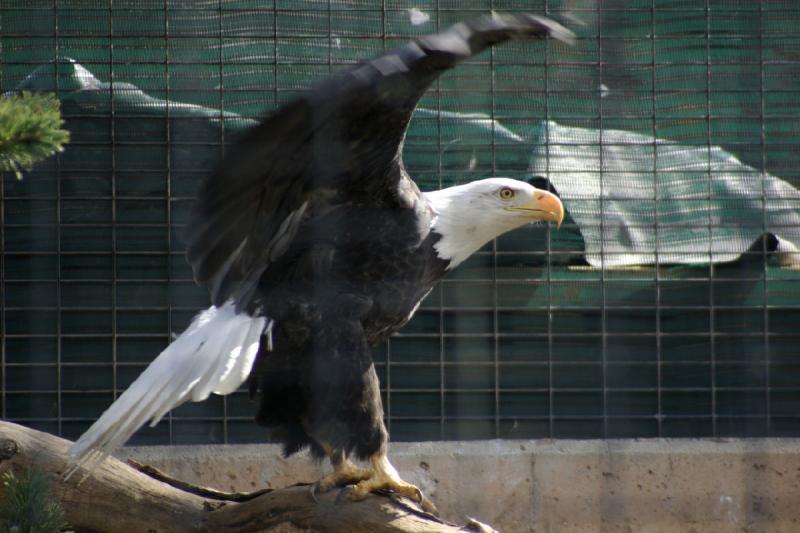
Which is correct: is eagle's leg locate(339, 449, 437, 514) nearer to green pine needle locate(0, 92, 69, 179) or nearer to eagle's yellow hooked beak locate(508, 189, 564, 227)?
eagle's yellow hooked beak locate(508, 189, 564, 227)

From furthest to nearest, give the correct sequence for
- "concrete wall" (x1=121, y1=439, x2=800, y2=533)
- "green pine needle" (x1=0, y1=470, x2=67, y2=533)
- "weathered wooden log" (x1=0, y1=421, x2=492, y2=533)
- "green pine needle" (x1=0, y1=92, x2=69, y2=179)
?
"concrete wall" (x1=121, y1=439, x2=800, y2=533) < "weathered wooden log" (x1=0, y1=421, x2=492, y2=533) < "green pine needle" (x1=0, y1=470, x2=67, y2=533) < "green pine needle" (x1=0, y1=92, x2=69, y2=179)

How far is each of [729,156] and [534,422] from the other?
1.18m

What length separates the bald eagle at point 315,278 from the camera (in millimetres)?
2416

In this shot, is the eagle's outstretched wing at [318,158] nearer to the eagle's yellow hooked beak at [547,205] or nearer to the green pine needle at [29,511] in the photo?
the eagle's yellow hooked beak at [547,205]

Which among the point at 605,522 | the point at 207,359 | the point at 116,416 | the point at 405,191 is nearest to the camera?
the point at 116,416

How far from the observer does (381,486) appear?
263 centimetres

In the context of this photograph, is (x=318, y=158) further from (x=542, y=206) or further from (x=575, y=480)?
(x=575, y=480)

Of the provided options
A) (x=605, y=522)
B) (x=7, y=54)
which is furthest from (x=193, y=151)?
(x=605, y=522)

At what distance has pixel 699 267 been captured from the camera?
3.83 meters

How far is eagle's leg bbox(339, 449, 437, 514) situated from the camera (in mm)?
2604

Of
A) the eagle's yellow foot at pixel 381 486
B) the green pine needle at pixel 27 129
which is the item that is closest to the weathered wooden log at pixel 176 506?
the eagle's yellow foot at pixel 381 486

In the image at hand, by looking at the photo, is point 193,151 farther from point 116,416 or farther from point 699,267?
point 699,267

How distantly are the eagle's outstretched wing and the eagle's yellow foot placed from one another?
1.73 ft

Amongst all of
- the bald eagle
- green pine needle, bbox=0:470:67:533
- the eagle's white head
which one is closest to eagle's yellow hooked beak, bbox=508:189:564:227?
the eagle's white head
